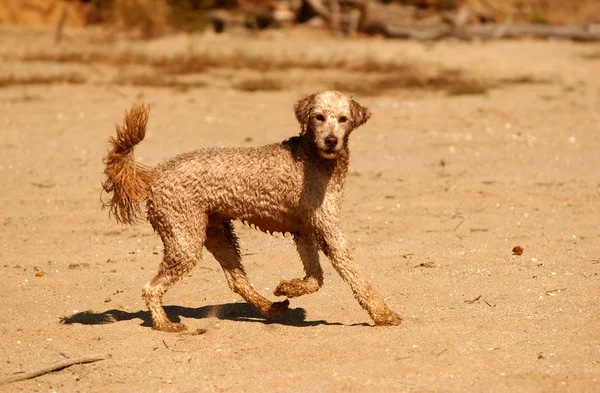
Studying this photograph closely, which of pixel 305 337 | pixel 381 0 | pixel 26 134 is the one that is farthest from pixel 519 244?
pixel 381 0

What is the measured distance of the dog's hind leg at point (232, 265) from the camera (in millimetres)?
7395

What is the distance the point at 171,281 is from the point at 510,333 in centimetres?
224

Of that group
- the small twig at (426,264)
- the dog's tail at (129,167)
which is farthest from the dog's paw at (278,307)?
the small twig at (426,264)

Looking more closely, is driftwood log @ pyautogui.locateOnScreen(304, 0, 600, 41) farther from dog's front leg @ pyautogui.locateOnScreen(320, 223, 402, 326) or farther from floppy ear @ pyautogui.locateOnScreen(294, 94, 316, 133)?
dog's front leg @ pyautogui.locateOnScreen(320, 223, 402, 326)

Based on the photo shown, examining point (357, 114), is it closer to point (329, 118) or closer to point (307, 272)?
point (329, 118)

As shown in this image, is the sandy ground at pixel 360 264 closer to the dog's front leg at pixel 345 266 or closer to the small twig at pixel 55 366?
the small twig at pixel 55 366

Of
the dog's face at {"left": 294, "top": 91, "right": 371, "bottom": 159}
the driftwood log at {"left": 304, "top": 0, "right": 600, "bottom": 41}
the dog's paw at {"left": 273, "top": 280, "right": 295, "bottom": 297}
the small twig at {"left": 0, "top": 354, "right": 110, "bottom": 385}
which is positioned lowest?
the small twig at {"left": 0, "top": 354, "right": 110, "bottom": 385}

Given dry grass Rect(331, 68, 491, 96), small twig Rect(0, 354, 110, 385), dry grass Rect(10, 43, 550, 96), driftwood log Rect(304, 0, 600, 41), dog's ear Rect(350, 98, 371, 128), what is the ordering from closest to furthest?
small twig Rect(0, 354, 110, 385) → dog's ear Rect(350, 98, 371, 128) → dry grass Rect(331, 68, 491, 96) → dry grass Rect(10, 43, 550, 96) → driftwood log Rect(304, 0, 600, 41)

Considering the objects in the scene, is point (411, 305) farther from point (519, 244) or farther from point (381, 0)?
point (381, 0)

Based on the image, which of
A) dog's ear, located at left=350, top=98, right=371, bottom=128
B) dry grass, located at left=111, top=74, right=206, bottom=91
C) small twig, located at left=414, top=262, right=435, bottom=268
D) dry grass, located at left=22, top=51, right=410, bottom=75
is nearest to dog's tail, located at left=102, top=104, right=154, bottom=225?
dog's ear, located at left=350, top=98, right=371, bottom=128

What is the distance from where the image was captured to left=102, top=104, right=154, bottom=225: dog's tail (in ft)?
22.8

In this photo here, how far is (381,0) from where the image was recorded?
23.8m

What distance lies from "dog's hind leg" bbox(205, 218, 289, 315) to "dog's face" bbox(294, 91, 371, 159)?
1.04m

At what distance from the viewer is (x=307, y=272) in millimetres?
7223
